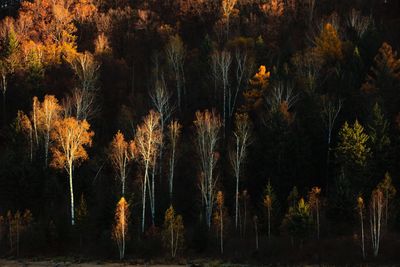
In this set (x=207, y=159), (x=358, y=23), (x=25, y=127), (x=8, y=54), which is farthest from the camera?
(x=358, y=23)

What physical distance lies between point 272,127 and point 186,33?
164 ft

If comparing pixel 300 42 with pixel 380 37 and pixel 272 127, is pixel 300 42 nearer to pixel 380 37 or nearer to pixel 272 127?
pixel 380 37

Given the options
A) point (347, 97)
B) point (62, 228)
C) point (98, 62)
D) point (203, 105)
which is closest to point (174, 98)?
point (203, 105)

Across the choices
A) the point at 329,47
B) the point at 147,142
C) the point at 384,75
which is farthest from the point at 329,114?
the point at 329,47

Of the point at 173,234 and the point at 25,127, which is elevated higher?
the point at 25,127

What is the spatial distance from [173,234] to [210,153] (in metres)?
10.2

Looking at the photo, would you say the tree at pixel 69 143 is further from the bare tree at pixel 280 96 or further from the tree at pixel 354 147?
the tree at pixel 354 147

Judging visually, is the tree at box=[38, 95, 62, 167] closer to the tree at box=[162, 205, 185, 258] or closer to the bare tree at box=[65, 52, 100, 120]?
the bare tree at box=[65, 52, 100, 120]

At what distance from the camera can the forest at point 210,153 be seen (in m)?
44.2

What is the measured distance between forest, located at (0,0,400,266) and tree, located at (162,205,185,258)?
0.65 ft

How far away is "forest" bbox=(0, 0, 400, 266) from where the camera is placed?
4416 cm

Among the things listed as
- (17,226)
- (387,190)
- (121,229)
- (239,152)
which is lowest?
(121,229)

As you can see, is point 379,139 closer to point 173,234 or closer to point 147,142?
point 173,234

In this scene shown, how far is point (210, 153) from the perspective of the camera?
162 ft
